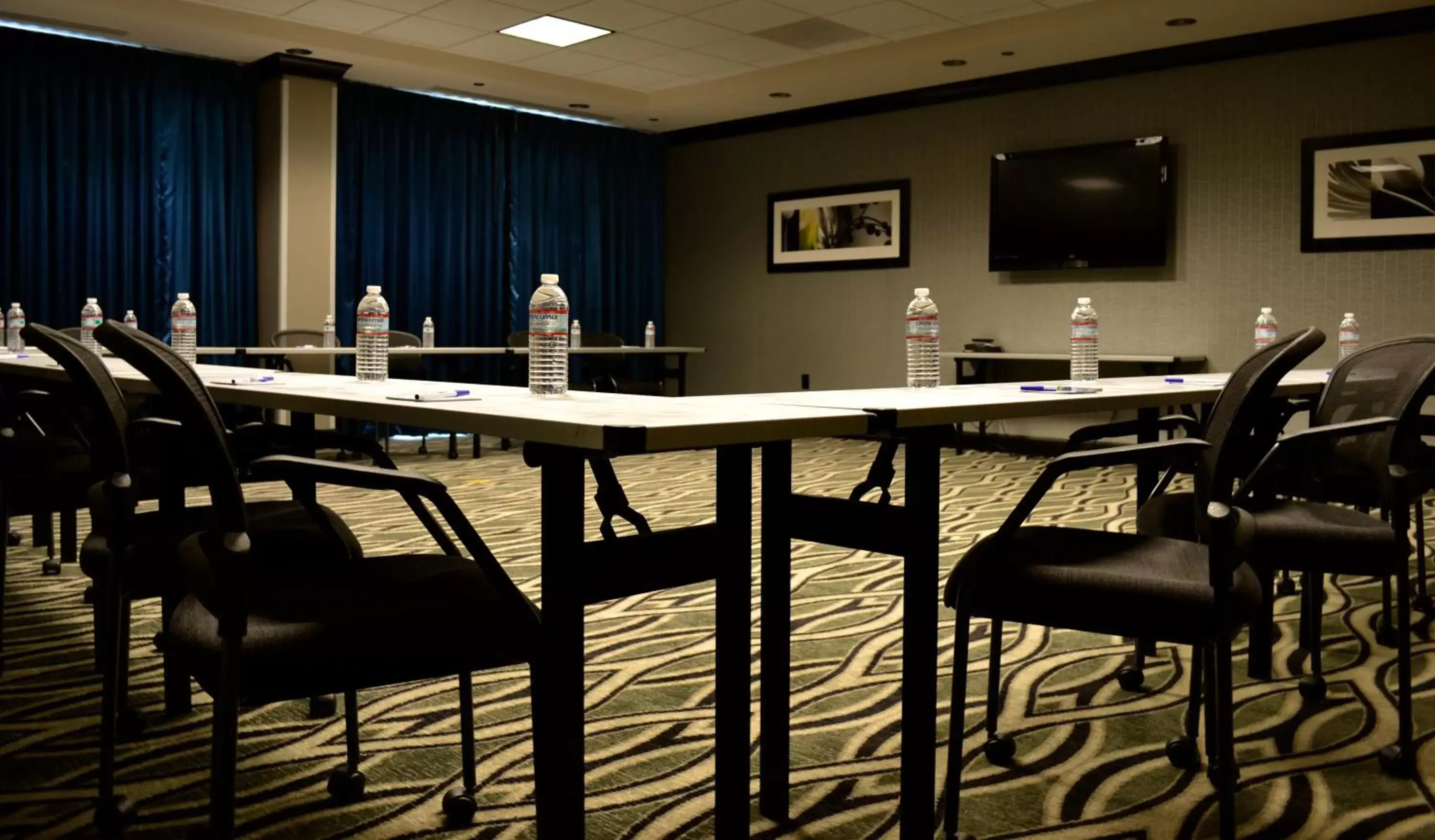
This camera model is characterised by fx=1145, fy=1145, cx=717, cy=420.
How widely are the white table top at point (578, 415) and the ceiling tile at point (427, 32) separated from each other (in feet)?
16.3

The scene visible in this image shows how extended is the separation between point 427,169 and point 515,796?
7.09m

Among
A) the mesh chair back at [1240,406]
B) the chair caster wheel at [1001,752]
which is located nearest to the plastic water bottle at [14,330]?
the chair caster wheel at [1001,752]

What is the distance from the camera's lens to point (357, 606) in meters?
1.44

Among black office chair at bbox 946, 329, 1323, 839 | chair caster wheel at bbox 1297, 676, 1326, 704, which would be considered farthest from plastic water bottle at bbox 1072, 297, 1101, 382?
black office chair at bbox 946, 329, 1323, 839

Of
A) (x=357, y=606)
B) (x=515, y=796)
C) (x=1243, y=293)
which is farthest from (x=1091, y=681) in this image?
(x=1243, y=293)

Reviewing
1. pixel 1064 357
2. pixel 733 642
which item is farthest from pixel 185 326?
pixel 1064 357

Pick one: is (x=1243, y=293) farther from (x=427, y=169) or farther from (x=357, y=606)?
(x=357, y=606)

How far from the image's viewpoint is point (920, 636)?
1.64 meters

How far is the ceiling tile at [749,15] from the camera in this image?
6191mm

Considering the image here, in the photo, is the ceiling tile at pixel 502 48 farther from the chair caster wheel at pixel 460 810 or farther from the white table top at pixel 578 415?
the chair caster wheel at pixel 460 810

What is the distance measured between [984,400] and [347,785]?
122 cm

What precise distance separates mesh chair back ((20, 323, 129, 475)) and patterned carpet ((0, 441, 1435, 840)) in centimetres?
58

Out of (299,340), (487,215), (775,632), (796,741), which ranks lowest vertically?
(796,741)

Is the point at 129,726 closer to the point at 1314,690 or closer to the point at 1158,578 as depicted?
the point at 1158,578
